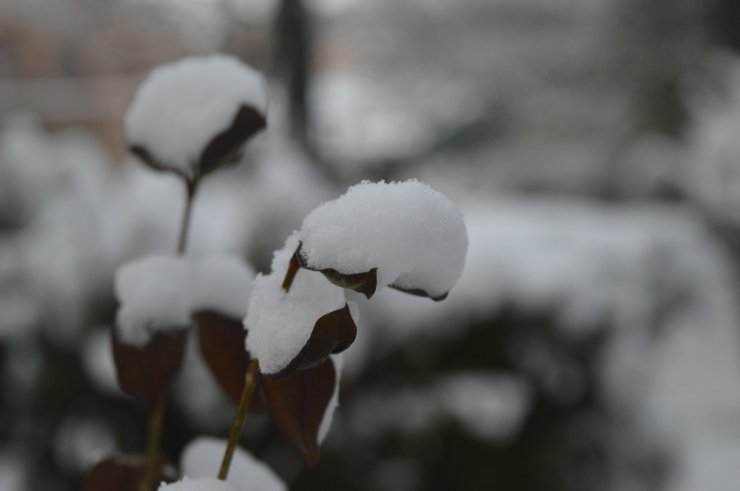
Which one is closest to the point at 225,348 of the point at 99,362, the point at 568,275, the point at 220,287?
the point at 220,287

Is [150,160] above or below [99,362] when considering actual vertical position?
above

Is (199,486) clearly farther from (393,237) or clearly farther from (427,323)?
(427,323)

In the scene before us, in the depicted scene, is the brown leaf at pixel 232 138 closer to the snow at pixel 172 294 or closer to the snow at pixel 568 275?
the snow at pixel 172 294

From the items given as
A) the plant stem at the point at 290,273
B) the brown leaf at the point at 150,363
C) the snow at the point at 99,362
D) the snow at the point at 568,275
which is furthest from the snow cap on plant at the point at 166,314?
the snow at the point at 568,275

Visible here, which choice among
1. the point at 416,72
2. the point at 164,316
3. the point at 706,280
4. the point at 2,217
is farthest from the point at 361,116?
the point at 164,316

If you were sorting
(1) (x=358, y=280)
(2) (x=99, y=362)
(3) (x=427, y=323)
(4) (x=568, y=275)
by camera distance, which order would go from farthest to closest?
1. (4) (x=568, y=275)
2. (3) (x=427, y=323)
3. (2) (x=99, y=362)
4. (1) (x=358, y=280)

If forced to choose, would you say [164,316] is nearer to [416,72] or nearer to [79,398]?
[79,398]

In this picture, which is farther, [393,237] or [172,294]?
[172,294]

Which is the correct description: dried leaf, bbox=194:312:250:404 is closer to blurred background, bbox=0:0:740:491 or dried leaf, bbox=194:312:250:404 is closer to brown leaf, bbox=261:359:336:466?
brown leaf, bbox=261:359:336:466
